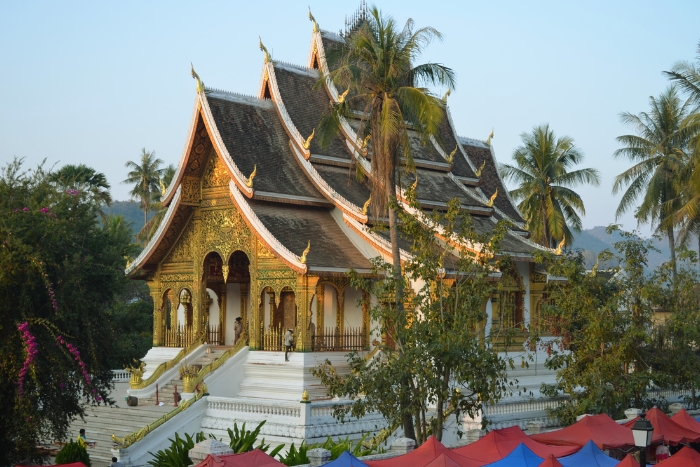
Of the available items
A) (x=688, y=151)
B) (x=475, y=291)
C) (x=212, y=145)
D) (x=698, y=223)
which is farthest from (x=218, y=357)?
(x=688, y=151)

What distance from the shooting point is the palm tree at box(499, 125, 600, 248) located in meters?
32.5

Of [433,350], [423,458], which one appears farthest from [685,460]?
[433,350]

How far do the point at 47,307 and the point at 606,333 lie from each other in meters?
9.79

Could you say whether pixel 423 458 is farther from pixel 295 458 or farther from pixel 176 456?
pixel 176 456

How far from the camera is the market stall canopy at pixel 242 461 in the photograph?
11.6 meters

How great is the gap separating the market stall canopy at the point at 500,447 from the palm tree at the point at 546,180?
1838 centimetres

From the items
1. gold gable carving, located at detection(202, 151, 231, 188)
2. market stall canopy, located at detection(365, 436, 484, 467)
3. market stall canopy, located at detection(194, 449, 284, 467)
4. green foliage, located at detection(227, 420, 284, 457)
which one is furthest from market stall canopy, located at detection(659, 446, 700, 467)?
gold gable carving, located at detection(202, 151, 231, 188)

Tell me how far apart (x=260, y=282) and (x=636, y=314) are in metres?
8.11

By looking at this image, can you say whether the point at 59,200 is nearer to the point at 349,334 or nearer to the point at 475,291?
the point at 475,291

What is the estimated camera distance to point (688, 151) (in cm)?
3084

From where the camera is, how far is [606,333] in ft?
56.6

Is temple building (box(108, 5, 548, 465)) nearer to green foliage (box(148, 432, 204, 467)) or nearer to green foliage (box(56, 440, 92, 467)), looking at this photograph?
green foliage (box(148, 432, 204, 467))

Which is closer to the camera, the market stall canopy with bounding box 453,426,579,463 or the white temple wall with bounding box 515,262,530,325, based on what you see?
the market stall canopy with bounding box 453,426,579,463

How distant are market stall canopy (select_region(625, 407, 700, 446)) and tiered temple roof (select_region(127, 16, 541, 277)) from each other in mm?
6706
